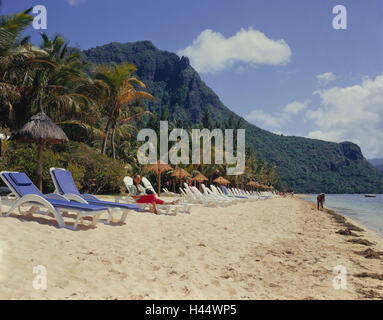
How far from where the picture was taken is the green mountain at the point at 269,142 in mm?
95062

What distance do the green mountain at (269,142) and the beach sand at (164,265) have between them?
80.3m

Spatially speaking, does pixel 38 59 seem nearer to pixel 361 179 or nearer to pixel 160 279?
pixel 160 279

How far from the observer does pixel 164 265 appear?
3.94m

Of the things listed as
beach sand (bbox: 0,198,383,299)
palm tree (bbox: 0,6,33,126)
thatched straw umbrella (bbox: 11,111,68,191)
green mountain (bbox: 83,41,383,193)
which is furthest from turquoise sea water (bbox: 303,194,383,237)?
green mountain (bbox: 83,41,383,193)

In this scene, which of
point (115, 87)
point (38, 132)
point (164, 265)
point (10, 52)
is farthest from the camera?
point (115, 87)

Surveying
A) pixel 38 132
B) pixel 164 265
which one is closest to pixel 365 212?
pixel 38 132

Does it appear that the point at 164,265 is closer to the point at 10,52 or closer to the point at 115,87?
the point at 10,52

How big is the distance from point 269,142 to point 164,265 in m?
97.9

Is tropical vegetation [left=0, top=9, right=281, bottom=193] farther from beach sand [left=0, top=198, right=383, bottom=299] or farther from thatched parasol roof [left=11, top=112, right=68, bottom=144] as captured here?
beach sand [left=0, top=198, right=383, bottom=299]

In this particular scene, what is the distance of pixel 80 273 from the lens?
3.25m

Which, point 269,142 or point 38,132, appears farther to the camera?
point 269,142

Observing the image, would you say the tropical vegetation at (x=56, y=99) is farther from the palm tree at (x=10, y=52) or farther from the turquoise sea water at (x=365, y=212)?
the turquoise sea water at (x=365, y=212)
